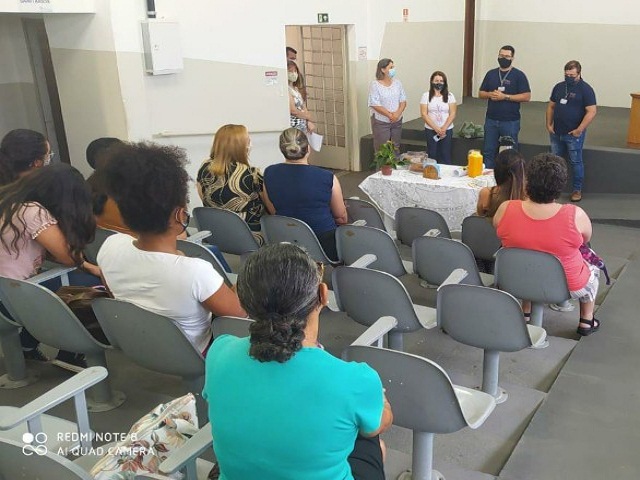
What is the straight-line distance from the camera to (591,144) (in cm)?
635

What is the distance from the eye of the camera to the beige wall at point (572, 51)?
8.22 meters

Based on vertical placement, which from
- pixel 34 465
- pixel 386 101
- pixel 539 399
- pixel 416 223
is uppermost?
pixel 386 101

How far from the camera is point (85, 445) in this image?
1.93 meters

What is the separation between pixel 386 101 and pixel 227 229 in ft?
11.8

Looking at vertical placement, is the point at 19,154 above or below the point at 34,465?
above

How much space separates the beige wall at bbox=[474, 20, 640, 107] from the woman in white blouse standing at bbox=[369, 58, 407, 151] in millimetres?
3176

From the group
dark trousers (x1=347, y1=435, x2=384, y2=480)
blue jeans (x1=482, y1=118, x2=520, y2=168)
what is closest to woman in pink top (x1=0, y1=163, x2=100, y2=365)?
dark trousers (x1=347, y1=435, x2=384, y2=480)

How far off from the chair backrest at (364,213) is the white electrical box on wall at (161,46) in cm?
233

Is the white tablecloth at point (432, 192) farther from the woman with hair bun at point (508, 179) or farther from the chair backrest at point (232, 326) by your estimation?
the chair backrest at point (232, 326)

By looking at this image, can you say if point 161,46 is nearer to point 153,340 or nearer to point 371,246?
point 371,246

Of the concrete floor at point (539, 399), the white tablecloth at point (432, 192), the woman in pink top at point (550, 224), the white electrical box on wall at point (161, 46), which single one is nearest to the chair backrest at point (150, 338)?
the concrete floor at point (539, 399)

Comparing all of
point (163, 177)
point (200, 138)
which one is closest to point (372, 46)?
point (200, 138)

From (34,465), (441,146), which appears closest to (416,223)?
(34,465)

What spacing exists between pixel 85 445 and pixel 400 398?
101 centimetres
